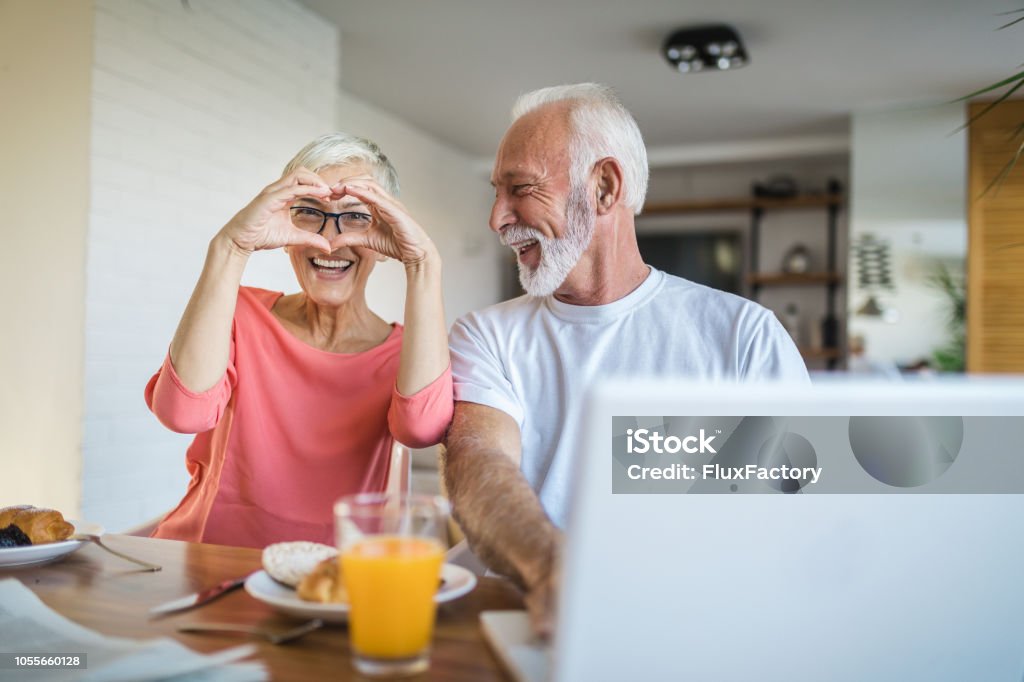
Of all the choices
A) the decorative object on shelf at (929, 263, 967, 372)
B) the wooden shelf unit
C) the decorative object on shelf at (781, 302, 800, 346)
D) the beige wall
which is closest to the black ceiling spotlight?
the decorative object on shelf at (929, 263, 967, 372)

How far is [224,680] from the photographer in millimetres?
672

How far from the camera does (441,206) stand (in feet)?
23.0

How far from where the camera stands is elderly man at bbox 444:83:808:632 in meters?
1.47

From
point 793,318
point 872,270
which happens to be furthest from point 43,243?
point 793,318

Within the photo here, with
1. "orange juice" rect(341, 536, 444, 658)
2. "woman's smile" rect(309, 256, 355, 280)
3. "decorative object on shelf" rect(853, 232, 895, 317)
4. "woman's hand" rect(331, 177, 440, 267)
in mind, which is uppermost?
"decorative object on shelf" rect(853, 232, 895, 317)

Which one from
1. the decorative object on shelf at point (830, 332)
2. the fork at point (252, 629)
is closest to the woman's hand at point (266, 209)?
the fork at point (252, 629)

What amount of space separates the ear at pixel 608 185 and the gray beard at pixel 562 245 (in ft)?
0.10

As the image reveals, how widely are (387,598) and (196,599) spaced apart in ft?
1.03

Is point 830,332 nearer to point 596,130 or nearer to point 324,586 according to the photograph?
point 596,130

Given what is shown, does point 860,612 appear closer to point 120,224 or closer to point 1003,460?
point 1003,460

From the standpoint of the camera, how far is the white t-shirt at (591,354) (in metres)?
1.46

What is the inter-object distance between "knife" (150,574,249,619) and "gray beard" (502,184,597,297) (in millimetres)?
820

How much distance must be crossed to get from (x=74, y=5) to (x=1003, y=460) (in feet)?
10.9

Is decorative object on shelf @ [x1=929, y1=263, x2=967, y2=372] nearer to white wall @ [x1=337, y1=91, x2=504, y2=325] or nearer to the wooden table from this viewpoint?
white wall @ [x1=337, y1=91, x2=504, y2=325]
